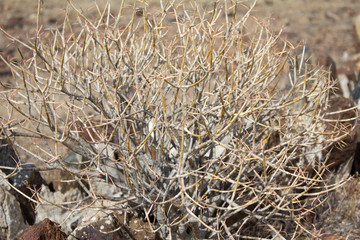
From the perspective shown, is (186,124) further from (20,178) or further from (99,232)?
(20,178)

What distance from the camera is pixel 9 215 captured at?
170 inches

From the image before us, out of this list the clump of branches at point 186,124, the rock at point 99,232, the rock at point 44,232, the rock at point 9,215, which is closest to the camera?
the clump of branches at point 186,124

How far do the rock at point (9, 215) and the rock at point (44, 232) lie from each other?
0.75 meters

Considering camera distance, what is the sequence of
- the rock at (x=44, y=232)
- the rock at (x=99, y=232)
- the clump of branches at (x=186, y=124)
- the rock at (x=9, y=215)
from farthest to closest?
1. the rock at (x=9, y=215)
2. the rock at (x=99, y=232)
3. the rock at (x=44, y=232)
4. the clump of branches at (x=186, y=124)

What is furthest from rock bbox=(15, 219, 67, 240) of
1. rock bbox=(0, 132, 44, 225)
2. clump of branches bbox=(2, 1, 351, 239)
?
rock bbox=(0, 132, 44, 225)

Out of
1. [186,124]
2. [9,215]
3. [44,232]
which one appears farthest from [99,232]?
[186,124]

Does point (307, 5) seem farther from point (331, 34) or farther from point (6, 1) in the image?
point (6, 1)

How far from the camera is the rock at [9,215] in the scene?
4281 mm

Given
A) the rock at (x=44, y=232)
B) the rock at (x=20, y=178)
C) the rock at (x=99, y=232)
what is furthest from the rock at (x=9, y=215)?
the rock at (x=99, y=232)

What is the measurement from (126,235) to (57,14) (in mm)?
8394

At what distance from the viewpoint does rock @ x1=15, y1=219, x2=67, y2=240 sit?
141 inches

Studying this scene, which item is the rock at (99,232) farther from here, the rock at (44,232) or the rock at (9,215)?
the rock at (9,215)

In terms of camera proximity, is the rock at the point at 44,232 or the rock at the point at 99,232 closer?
the rock at the point at 44,232

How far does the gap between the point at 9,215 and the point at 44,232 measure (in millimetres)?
894
